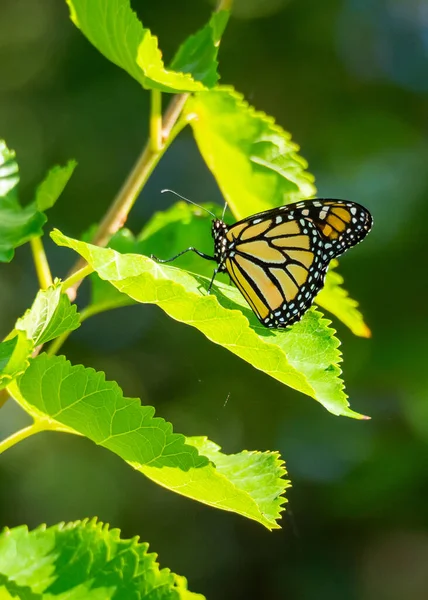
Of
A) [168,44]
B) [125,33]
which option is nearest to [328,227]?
[125,33]

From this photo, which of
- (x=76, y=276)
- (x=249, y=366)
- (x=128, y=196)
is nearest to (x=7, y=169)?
(x=128, y=196)

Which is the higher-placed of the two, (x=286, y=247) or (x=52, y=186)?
(x=52, y=186)

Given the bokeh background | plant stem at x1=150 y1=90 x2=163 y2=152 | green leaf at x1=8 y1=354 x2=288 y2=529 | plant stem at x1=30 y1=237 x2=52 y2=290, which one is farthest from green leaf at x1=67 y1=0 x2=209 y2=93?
the bokeh background

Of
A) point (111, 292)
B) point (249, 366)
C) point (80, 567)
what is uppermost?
point (111, 292)

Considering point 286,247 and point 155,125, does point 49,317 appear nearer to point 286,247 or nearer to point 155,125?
point 155,125

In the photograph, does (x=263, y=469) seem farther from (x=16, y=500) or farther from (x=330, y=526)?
(x=16, y=500)

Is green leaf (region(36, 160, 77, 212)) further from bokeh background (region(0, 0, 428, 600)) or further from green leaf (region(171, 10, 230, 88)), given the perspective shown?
bokeh background (region(0, 0, 428, 600))
